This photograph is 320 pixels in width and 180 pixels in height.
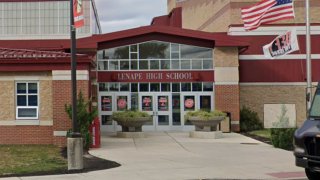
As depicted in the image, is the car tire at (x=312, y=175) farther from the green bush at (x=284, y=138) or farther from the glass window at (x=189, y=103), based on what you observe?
the glass window at (x=189, y=103)

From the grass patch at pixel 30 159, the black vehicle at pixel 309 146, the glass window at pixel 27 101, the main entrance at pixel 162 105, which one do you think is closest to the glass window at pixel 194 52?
the main entrance at pixel 162 105

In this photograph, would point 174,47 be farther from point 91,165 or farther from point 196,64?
point 91,165

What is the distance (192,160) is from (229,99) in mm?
14365

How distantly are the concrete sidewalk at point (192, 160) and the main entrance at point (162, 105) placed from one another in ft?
19.9

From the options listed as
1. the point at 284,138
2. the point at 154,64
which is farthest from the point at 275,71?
the point at 284,138

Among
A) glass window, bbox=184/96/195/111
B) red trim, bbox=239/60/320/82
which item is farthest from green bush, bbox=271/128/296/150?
red trim, bbox=239/60/320/82

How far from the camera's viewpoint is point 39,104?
2144cm

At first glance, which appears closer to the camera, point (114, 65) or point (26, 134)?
point (26, 134)

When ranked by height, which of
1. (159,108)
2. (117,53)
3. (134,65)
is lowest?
(159,108)

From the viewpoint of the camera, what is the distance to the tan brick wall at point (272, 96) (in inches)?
1337

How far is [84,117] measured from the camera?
20375 millimetres

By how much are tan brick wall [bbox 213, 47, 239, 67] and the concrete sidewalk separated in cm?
686

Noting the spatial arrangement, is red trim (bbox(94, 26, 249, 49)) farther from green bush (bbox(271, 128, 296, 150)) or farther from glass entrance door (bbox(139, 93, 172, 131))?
green bush (bbox(271, 128, 296, 150))

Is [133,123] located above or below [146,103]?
below
